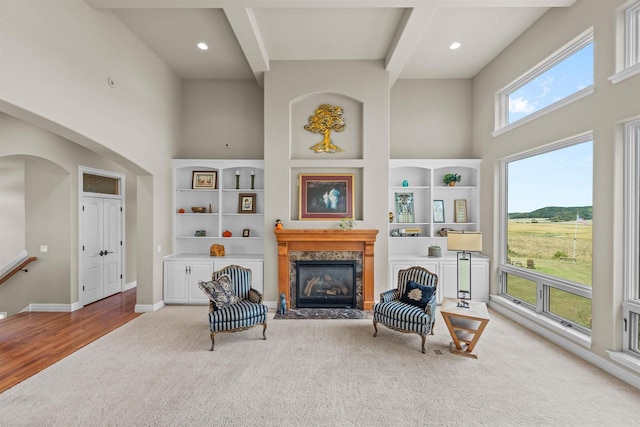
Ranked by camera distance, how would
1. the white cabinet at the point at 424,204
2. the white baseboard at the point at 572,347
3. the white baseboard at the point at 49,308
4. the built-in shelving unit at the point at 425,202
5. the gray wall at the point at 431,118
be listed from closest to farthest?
1. the white baseboard at the point at 572,347
2. the white baseboard at the point at 49,308
3. the built-in shelving unit at the point at 425,202
4. the white cabinet at the point at 424,204
5. the gray wall at the point at 431,118

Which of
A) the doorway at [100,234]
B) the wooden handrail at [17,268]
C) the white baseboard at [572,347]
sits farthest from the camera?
the doorway at [100,234]

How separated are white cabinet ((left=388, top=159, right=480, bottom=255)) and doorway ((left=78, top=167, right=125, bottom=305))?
566 cm

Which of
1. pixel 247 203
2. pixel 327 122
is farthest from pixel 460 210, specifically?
pixel 247 203

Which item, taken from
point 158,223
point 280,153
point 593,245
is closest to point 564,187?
point 593,245

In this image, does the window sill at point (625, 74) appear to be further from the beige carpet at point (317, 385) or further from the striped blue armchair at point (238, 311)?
the striped blue armchair at point (238, 311)

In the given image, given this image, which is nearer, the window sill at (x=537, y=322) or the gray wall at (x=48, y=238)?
the window sill at (x=537, y=322)

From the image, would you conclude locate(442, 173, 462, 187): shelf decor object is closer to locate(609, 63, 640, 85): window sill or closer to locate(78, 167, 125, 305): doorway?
locate(609, 63, 640, 85): window sill

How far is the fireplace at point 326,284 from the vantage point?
17.3ft

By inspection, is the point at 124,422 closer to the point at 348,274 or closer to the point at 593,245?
the point at 348,274

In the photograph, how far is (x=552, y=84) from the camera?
13.7 ft

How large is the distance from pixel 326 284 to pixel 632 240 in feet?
12.8

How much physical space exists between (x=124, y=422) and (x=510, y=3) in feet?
19.1

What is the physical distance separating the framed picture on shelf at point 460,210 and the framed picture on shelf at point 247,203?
3.98 m

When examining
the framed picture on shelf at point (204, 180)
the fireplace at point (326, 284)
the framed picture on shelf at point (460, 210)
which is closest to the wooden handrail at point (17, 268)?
the framed picture on shelf at point (204, 180)
